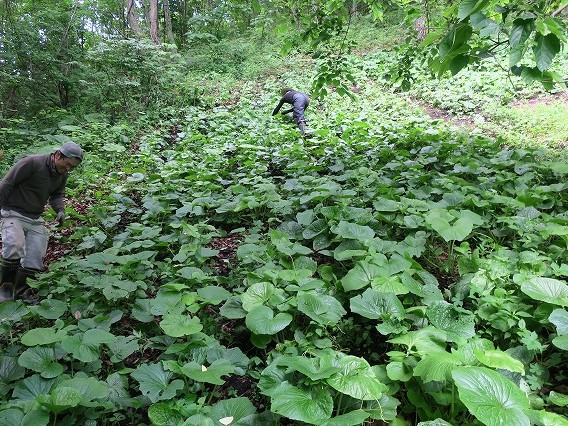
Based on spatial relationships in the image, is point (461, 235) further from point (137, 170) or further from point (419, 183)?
point (137, 170)

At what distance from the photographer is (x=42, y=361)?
247cm

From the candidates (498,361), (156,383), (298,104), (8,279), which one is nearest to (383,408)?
(498,361)

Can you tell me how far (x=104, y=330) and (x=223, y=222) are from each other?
2495 mm

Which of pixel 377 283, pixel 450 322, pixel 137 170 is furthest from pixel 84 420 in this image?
pixel 137 170

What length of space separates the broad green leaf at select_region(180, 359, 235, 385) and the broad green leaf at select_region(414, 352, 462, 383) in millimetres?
1088

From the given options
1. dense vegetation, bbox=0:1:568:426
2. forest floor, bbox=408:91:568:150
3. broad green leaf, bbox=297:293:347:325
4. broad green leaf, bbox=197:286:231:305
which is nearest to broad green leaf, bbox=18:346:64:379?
dense vegetation, bbox=0:1:568:426

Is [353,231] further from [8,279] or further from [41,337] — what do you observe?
[8,279]

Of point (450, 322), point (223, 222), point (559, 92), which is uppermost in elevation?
point (559, 92)

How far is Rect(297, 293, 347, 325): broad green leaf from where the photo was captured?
8.31 ft

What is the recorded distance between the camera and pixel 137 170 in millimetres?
7277

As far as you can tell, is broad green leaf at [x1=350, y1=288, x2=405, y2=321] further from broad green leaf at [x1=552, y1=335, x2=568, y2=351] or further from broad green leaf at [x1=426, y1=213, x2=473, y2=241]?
broad green leaf at [x1=426, y1=213, x2=473, y2=241]

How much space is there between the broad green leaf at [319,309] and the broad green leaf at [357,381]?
0.42 m

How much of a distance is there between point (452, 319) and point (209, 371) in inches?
60.4

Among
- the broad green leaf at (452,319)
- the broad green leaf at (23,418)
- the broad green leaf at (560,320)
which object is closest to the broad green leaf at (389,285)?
the broad green leaf at (452,319)
